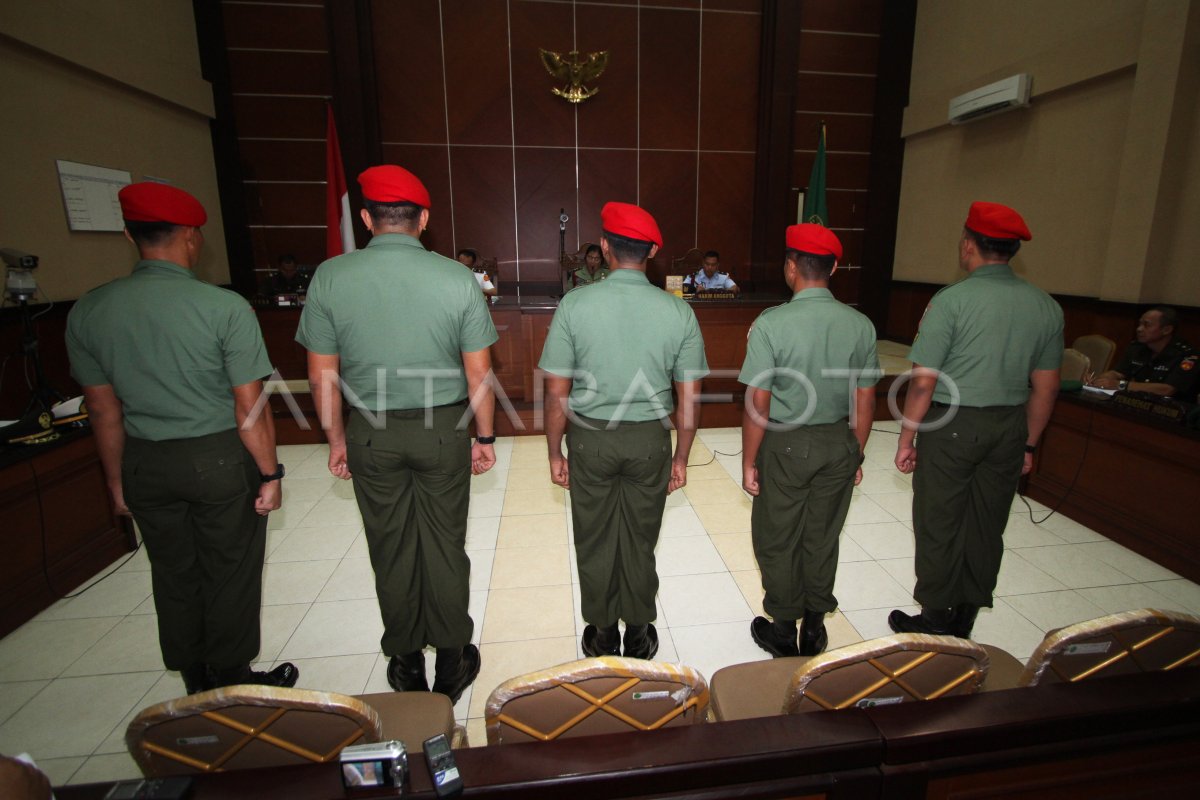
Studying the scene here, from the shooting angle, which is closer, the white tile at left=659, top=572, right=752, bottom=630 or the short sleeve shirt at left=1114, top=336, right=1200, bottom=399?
the white tile at left=659, top=572, right=752, bottom=630

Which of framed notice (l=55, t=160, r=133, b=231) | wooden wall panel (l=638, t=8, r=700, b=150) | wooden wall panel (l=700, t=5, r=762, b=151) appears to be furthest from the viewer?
wooden wall panel (l=700, t=5, r=762, b=151)

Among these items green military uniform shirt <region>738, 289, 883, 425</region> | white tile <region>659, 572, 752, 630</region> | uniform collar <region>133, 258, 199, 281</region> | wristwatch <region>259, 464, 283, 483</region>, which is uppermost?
uniform collar <region>133, 258, 199, 281</region>

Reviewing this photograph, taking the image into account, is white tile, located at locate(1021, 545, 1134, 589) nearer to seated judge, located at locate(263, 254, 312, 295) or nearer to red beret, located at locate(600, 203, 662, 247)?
red beret, located at locate(600, 203, 662, 247)

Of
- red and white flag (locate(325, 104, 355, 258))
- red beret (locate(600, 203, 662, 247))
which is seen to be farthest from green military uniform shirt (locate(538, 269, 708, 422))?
red and white flag (locate(325, 104, 355, 258))

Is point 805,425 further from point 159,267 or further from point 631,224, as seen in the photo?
point 159,267

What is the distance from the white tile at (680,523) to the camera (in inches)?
130

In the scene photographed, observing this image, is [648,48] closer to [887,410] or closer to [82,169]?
[887,410]

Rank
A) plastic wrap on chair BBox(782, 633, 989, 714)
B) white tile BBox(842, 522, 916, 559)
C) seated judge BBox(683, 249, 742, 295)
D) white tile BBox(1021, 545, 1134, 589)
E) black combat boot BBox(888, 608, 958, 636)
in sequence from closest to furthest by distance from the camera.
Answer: plastic wrap on chair BBox(782, 633, 989, 714)
black combat boot BBox(888, 608, 958, 636)
white tile BBox(1021, 545, 1134, 589)
white tile BBox(842, 522, 916, 559)
seated judge BBox(683, 249, 742, 295)

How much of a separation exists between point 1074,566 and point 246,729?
3.63 m

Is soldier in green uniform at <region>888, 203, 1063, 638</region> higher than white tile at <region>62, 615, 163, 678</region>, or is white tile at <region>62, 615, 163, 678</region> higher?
soldier in green uniform at <region>888, 203, 1063, 638</region>

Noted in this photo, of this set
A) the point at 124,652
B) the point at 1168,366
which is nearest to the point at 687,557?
the point at 124,652

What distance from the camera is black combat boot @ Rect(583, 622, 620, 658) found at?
2140 millimetres

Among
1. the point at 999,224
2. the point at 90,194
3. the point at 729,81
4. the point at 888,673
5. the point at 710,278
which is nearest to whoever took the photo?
the point at 888,673

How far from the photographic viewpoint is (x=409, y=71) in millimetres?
7008
